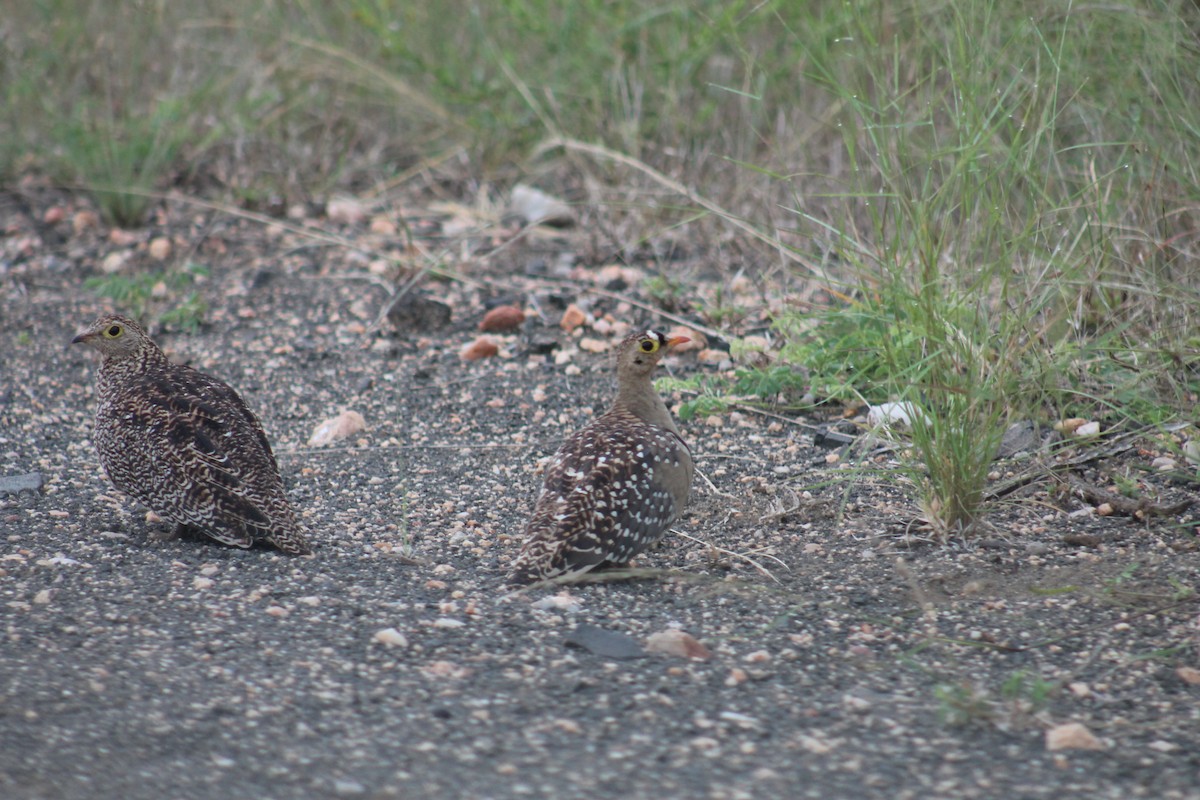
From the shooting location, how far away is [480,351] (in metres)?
6.50

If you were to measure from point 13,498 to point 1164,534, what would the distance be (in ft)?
13.9

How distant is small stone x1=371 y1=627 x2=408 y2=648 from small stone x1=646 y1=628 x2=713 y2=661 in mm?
719

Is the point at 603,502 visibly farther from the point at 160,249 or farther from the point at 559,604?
the point at 160,249

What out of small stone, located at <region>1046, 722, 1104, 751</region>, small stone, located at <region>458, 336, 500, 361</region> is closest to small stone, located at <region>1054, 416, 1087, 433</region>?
small stone, located at <region>1046, 722, 1104, 751</region>

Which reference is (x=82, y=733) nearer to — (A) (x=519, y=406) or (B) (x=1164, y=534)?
(A) (x=519, y=406)

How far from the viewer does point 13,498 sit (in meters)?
4.90

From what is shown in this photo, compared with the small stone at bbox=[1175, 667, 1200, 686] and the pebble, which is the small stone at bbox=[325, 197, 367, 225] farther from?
the small stone at bbox=[1175, 667, 1200, 686]

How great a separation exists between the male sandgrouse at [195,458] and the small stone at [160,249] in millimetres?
3178

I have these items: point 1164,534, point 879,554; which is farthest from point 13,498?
point 1164,534

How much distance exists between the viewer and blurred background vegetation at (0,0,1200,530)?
509 cm

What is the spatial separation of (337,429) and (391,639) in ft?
7.04

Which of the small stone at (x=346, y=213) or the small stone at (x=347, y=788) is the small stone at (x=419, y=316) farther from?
the small stone at (x=347, y=788)

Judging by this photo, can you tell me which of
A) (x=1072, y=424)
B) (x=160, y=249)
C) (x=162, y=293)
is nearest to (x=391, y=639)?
(x=1072, y=424)

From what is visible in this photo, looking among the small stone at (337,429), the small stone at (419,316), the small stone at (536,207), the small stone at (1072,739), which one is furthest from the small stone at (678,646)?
the small stone at (536,207)
